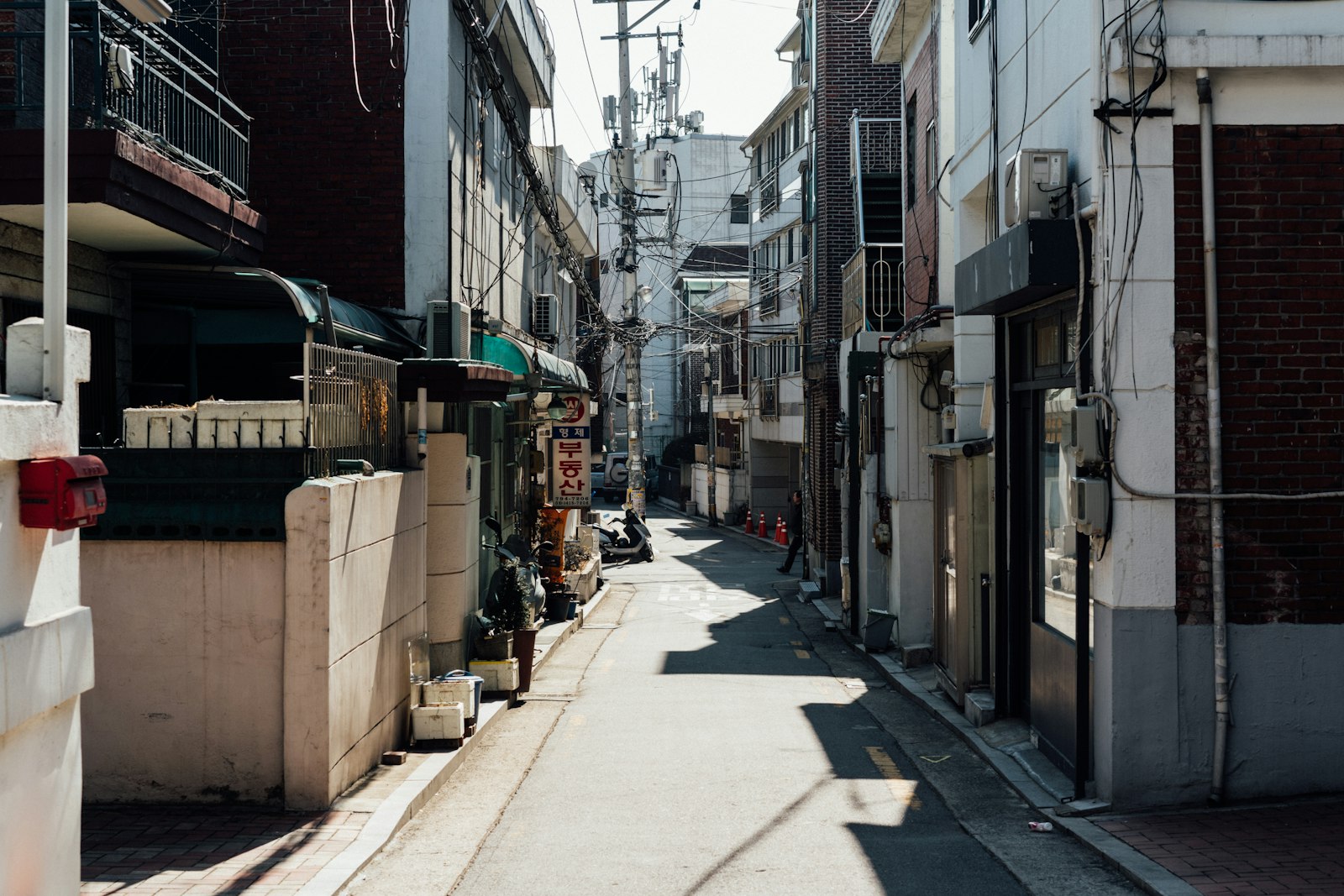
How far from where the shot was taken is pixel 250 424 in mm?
9023

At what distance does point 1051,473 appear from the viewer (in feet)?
34.4

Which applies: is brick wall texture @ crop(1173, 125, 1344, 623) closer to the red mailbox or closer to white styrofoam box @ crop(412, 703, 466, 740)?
white styrofoam box @ crop(412, 703, 466, 740)

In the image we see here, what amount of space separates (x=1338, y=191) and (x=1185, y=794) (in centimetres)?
419

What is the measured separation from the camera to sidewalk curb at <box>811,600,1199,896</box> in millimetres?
6812

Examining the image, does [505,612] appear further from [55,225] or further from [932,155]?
[55,225]

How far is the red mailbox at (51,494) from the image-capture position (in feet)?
15.9

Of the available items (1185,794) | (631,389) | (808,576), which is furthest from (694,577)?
(1185,794)

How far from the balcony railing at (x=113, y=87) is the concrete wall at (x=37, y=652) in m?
5.05

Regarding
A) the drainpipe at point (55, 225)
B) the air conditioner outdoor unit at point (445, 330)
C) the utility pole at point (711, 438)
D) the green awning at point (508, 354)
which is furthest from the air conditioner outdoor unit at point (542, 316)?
the utility pole at point (711, 438)

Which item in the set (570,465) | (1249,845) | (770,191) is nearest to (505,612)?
(570,465)

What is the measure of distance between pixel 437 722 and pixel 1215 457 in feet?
21.8

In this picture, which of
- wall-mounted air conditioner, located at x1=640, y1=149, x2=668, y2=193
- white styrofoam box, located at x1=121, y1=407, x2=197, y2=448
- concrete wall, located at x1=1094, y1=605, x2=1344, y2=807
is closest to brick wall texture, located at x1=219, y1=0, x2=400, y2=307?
white styrofoam box, located at x1=121, y1=407, x2=197, y2=448

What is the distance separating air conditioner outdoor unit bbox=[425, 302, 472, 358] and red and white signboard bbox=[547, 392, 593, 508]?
847 cm

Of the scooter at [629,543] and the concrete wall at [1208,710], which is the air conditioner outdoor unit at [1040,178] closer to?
the concrete wall at [1208,710]
